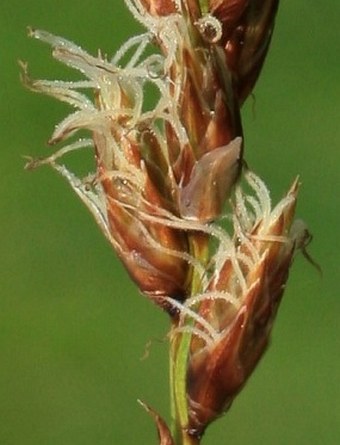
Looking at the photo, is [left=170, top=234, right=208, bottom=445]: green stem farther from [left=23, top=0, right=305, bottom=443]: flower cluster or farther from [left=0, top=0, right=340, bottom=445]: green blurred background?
[left=0, top=0, right=340, bottom=445]: green blurred background

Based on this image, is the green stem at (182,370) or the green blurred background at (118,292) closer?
the green stem at (182,370)

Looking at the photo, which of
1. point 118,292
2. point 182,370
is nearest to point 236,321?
point 182,370

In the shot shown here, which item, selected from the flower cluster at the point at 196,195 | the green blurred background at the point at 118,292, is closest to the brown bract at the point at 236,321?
the flower cluster at the point at 196,195

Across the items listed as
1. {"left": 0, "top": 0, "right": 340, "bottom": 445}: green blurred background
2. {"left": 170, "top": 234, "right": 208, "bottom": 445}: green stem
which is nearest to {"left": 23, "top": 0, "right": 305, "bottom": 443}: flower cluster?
{"left": 170, "top": 234, "right": 208, "bottom": 445}: green stem

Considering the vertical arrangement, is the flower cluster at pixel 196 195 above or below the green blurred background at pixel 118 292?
above

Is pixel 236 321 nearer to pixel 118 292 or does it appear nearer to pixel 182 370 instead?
pixel 182 370

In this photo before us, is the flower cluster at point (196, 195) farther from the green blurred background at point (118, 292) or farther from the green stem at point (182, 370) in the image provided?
the green blurred background at point (118, 292)

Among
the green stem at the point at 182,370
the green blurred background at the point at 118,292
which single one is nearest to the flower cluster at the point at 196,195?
the green stem at the point at 182,370
